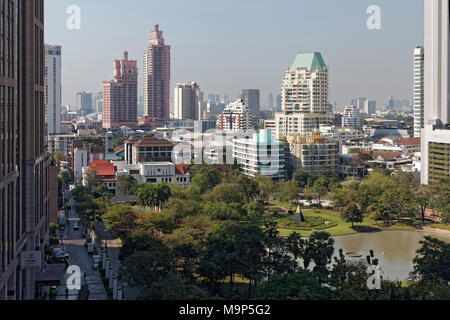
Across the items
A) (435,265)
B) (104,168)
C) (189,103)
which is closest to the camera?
(435,265)

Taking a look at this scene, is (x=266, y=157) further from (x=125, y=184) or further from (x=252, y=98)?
(x=252, y=98)

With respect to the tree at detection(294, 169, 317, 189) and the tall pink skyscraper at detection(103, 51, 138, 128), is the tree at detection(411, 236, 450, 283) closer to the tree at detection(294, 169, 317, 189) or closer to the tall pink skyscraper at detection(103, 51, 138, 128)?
the tree at detection(294, 169, 317, 189)

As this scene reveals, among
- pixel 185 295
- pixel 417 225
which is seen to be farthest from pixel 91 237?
pixel 417 225

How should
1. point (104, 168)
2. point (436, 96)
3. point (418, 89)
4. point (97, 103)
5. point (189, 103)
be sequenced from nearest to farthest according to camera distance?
point (104, 168)
point (436, 96)
point (418, 89)
point (189, 103)
point (97, 103)

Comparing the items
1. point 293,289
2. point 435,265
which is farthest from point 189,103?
point 293,289

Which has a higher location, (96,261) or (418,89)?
(418,89)

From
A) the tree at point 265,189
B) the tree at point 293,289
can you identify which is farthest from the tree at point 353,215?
the tree at point 293,289
